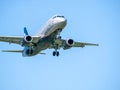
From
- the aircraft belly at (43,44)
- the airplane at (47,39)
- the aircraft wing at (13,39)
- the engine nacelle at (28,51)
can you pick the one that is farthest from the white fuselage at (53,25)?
the engine nacelle at (28,51)

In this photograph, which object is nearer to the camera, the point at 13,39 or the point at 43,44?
the point at 43,44

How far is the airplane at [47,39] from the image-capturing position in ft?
231

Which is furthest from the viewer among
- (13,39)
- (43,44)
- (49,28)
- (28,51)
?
(28,51)

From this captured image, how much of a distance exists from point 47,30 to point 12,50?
11.9 metres

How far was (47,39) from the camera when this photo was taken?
7138 cm

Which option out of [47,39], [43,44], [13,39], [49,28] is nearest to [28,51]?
[13,39]

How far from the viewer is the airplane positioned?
7031 cm

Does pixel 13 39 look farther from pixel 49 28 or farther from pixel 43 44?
pixel 49 28

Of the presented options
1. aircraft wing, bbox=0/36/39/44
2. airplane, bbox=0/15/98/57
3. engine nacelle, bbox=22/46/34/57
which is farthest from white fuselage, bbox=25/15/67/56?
aircraft wing, bbox=0/36/39/44

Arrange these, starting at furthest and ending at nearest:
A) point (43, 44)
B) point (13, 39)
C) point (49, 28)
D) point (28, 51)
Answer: point (28, 51), point (13, 39), point (43, 44), point (49, 28)

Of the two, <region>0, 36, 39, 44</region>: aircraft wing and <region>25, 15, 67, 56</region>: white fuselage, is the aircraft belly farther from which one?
<region>0, 36, 39, 44</region>: aircraft wing

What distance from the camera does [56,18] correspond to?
232ft

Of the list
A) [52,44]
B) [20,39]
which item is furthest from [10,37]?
[52,44]

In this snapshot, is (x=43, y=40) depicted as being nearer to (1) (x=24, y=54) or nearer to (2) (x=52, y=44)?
(2) (x=52, y=44)
